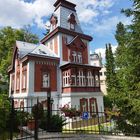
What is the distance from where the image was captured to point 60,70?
22453mm

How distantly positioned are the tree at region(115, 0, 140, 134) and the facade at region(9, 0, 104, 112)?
10.4 meters

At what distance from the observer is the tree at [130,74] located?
352 inches

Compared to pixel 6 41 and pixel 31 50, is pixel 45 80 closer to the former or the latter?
pixel 31 50

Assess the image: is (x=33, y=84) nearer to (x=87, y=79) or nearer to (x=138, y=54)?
(x=87, y=79)

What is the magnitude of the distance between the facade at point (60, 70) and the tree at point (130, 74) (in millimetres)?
10401

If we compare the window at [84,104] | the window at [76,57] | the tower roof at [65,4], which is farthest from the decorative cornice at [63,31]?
the window at [84,104]

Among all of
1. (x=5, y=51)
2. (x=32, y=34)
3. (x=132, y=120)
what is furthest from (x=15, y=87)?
(x=132, y=120)

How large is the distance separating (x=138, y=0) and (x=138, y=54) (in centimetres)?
291

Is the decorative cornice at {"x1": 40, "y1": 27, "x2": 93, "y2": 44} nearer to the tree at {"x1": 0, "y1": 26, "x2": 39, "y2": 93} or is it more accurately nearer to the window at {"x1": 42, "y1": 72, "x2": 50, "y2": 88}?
the window at {"x1": 42, "y1": 72, "x2": 50, "y2": 88}

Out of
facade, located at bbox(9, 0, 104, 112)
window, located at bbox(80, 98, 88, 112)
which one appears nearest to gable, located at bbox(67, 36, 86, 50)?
facade, located at bbox(9, 0, 104, 112)

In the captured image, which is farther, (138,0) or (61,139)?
(138,0)

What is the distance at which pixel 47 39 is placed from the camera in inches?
1003

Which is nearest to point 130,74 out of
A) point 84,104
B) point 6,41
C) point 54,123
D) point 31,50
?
point 54,123

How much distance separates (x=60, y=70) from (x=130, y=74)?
1354 cm
